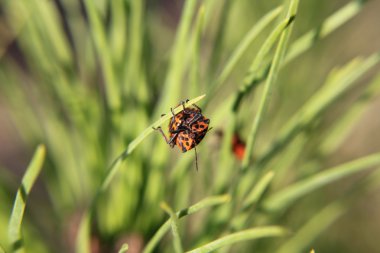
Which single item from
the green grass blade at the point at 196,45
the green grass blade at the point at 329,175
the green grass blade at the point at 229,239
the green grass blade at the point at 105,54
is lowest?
the green grass blade at the point at 229,239

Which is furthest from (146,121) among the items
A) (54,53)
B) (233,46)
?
(233,46)

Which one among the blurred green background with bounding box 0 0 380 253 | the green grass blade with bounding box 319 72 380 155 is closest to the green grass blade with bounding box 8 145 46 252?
the blurred green background with bounding box 0 0 380 253

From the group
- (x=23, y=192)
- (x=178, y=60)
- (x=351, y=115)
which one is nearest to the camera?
(x=23, y=192)

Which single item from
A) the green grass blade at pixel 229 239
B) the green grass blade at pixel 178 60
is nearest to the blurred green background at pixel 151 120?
the green grass blade at pixel 178 60

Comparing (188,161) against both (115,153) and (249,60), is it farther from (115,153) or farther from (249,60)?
(249,60)

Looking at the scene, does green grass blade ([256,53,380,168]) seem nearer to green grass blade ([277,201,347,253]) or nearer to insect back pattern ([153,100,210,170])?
insect back pattern ([153,100,210,170])

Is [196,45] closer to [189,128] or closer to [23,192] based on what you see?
[189,128]

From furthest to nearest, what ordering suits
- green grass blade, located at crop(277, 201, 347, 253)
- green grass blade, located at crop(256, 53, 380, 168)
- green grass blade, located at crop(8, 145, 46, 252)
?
green grass blade, located at crop(277, 201, 347, 253) → green grass blade, located at crop(256, 53, 380, 168) → green grass blade, located at crop(8, 145, 46, 252)

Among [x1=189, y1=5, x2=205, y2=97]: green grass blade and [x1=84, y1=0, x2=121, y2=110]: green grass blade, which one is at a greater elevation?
[x1=84, y1=0, x2=121, y2=110]: green grass blade

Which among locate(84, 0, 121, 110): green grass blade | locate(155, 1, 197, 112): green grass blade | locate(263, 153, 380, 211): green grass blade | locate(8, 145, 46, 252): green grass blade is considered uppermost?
locate(84, 0, 121, 110): green grass blade

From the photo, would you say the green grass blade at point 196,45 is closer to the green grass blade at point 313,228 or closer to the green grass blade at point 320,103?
the green grass blade at point 320,103

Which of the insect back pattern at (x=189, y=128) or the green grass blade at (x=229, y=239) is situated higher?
the insect back pattern at (x=189, y=128)

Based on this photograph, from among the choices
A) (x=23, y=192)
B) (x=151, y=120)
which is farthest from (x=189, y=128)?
(x=23, y=192)
